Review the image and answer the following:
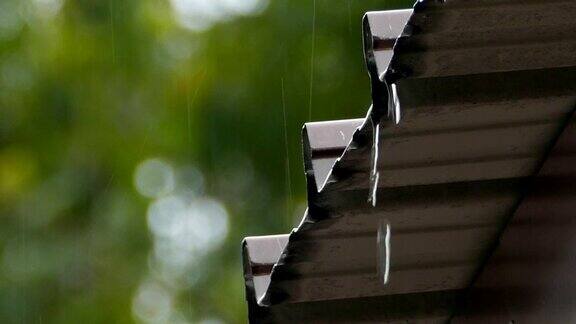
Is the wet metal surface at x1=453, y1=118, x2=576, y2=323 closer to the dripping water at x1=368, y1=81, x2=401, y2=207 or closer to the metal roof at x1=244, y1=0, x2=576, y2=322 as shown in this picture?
the metal roof at x1=244, y1=0, x2=576, y2=322

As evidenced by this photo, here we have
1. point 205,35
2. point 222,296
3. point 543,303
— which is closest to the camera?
point 543,303

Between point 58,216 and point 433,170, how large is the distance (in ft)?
26.0

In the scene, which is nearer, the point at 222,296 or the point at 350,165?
the point at 350,165

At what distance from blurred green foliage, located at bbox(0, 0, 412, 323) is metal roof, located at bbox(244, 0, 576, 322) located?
648cm

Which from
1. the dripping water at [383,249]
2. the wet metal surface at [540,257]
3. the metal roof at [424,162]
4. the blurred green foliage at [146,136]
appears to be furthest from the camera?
the blurred green foliage at [146,136]

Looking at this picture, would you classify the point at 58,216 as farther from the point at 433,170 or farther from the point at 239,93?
the point at 433,170

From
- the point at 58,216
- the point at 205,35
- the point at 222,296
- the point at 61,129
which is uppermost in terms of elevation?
the point at 205,35

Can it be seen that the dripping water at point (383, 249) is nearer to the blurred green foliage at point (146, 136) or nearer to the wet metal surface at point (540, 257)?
the wet metal surface at point (540, 257)

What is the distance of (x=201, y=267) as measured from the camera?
33.8 feet

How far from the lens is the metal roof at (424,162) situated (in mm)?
2355

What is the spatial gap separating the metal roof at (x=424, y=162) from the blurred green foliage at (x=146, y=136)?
648cm

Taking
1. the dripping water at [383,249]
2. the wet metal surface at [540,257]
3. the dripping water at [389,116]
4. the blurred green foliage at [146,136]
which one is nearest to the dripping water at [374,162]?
the dripping water at [389,116]

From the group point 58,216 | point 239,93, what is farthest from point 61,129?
point 239,93

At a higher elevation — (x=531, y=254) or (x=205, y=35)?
(x=205, y=35)
